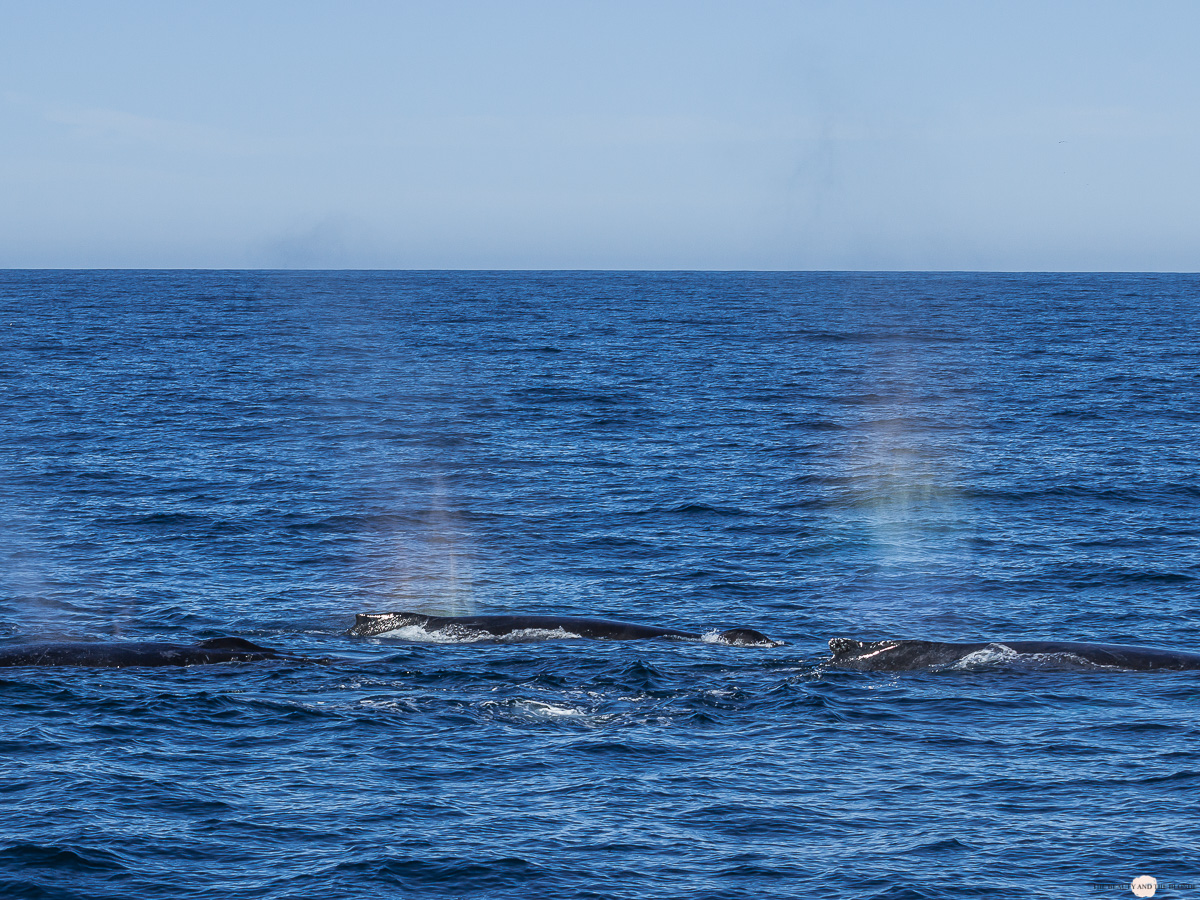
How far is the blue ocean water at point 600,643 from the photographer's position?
63.4 feet

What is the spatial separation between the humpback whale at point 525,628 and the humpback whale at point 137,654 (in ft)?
10.2

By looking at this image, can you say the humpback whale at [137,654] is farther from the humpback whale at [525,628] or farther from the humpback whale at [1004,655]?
the humpback whale at [1004,655]

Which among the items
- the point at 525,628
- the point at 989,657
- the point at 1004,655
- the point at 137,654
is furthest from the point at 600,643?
the point at 137,654

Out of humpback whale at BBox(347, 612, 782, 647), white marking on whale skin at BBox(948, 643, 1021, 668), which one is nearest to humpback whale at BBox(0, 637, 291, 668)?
humpback whale at BBox(347, 612, 782, 647)

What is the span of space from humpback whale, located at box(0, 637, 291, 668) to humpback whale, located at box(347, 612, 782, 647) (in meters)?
3.12

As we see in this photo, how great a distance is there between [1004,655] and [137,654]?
713 inches

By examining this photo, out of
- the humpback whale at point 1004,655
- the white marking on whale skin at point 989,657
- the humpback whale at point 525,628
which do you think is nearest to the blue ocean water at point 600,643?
the white marking on whale skin at point 989,657

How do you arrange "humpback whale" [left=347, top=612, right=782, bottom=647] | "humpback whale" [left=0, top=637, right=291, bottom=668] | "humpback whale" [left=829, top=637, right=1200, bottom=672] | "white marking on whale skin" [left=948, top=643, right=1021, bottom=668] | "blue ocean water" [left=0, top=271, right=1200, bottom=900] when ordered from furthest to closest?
"humpback whale" [left=347, top=612, right=782, bottom=647] → "humpback whale" [left=0, top=637, right=291, bottom=668] → "white marking on whale skin" [left=948, top=643, right=1021, bottom=668] → "humpback whale" [left=829, top=637, right=1200, bottom=672] → "blue ocean water" [left=0, top=271, right=1200, bottom=900]

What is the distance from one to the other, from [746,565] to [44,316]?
133312 millimetres

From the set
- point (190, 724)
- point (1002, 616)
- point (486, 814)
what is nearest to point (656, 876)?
point (486, 814)

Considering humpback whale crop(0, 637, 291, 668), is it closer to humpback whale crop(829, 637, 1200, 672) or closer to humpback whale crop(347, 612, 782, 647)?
humpback whale crop(347, 612, 782, 647)

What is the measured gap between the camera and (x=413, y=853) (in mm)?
19125

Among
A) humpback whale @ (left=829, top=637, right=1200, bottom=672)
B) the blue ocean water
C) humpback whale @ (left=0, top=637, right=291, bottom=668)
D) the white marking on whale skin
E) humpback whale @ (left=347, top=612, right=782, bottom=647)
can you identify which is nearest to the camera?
the blue ocean water

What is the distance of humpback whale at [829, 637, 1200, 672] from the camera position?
2802cm
